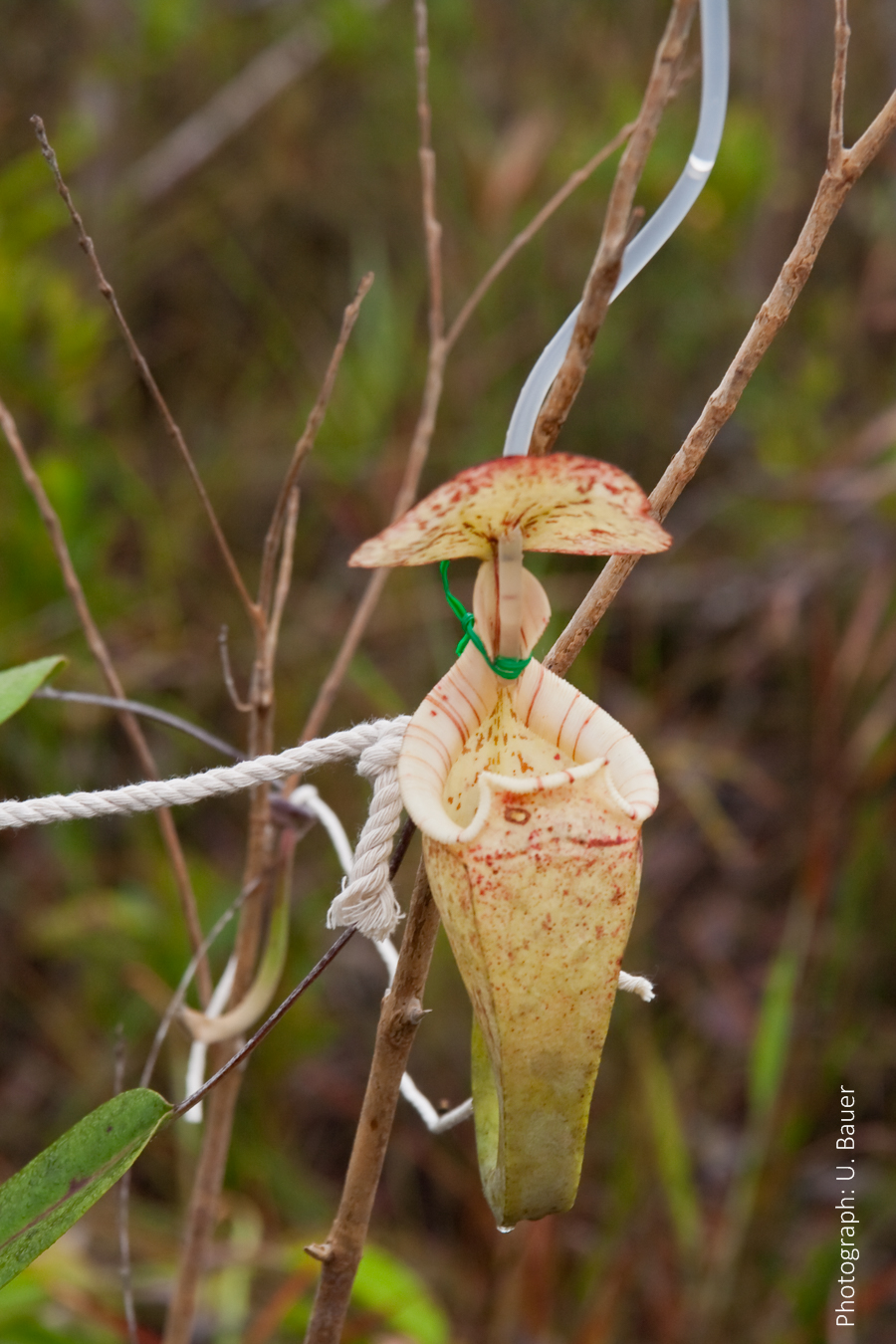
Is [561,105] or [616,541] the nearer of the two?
[616,541]

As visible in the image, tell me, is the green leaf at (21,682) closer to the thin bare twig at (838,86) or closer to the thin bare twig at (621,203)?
the thin bare twig at (621,203)

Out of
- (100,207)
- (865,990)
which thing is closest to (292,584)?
(100,207)

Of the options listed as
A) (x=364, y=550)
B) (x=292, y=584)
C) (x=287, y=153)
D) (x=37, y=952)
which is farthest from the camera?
(x=287, y=153)

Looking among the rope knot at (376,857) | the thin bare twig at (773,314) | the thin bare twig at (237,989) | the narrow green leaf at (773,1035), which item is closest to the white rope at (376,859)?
the rope knot at (376,857)

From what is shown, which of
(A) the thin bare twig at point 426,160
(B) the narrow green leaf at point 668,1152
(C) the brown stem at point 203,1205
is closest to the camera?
(A) the thin bare twig at point 426,160

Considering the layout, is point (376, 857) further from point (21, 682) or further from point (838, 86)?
point (838, 86)

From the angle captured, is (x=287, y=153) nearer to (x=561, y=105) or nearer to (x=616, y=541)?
(x=561, y=105)

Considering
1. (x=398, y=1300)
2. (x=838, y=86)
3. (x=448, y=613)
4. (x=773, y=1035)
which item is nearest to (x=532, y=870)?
(x=838, y=86)
